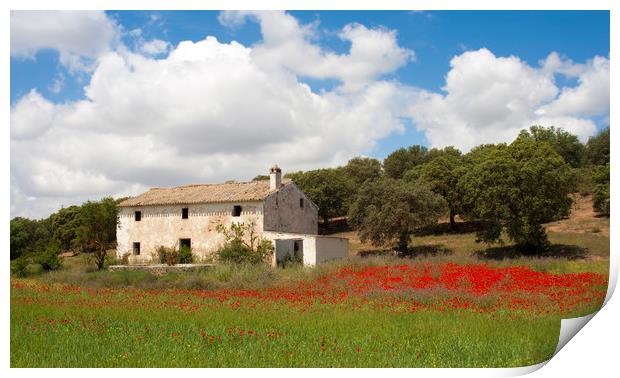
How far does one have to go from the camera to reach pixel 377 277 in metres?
18.4

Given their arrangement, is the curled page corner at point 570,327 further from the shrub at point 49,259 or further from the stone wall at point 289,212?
the shrub at point 49,259

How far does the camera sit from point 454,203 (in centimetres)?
4512

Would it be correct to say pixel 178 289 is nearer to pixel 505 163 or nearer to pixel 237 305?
pixel 237 305

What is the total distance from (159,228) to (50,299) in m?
17.0

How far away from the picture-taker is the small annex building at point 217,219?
93.8 ft

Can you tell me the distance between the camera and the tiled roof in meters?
29.9

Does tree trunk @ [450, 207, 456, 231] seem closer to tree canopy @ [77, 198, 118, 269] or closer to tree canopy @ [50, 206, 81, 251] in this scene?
tree canopy @ [77, 198, 118, 269]

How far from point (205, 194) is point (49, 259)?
29.6 feet

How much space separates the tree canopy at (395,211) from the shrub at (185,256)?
12.7 m

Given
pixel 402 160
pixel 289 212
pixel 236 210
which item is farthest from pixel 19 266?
pixel 402 160


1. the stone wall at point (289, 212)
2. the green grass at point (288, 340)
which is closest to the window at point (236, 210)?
the stone wall at point (289, 212)

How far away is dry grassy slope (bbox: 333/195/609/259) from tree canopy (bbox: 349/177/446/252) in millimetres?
2456

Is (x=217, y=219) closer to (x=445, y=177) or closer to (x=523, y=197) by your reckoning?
(x=523, y=197)

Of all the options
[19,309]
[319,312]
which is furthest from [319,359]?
[19,309]
